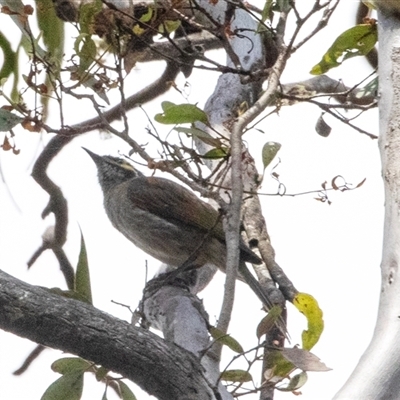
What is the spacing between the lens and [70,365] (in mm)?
3318

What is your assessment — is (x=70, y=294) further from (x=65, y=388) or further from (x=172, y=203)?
(x=172, y=203)

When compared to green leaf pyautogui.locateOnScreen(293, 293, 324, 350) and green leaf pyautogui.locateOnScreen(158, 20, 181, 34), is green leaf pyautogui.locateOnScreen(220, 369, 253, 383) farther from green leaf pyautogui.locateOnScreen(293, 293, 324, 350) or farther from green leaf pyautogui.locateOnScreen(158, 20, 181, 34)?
green leaf pyautogui.locateOnScreen(158, 20, 181, 34)

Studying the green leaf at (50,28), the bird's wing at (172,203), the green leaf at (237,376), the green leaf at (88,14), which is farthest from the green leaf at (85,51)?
A: the bird's wing at (172,203)

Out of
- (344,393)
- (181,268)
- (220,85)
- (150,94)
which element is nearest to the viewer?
(344,393)

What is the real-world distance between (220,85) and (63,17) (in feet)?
3.36

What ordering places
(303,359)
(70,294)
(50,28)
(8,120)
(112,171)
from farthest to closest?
1. (112,171)
2. (50,28)
3. (8,120)
4. (70,294)
5. (303,359)

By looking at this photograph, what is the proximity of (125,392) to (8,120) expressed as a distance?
1.16 metres

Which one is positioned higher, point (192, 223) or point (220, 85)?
Result: point (220, 85)

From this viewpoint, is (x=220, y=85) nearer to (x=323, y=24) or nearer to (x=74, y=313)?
(x=323, y=24)

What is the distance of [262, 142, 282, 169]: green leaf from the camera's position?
3.66m

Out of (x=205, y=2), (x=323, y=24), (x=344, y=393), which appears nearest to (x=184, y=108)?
(x=323, y=24)

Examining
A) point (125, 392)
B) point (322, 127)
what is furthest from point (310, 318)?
point (322, 127)

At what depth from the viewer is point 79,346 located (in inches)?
114

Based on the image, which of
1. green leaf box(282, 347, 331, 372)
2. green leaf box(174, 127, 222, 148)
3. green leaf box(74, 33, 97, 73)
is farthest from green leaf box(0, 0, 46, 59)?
green leaf box(282, 347, 331, 372)
